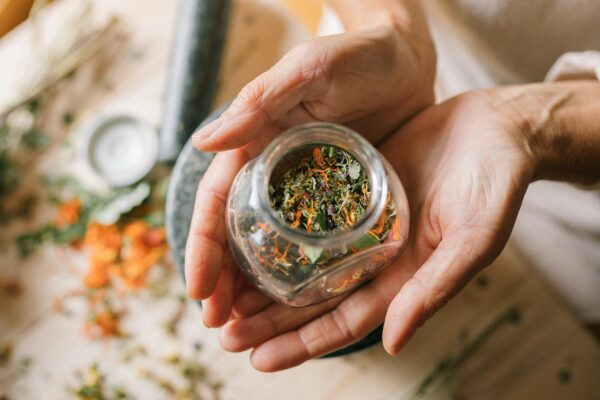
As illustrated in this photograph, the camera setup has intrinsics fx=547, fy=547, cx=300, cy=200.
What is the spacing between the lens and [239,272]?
31.4 inches

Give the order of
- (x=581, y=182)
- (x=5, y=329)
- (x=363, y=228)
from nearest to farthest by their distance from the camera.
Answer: (x=363, y=228) → (x=581, y=182) → (x=5, y=329)

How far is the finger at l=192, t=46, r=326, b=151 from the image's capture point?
682mm

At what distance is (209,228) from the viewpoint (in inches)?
29.0

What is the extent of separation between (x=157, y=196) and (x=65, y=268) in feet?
0.68

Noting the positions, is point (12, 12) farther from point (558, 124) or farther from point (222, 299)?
point (558, 124)

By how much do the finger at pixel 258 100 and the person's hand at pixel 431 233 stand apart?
213 mm

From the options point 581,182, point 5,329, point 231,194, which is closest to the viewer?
point 231,194

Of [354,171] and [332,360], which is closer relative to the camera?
[354,171]

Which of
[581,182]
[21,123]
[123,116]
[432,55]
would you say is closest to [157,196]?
[123,116]

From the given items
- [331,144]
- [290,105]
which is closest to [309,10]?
[290,105]

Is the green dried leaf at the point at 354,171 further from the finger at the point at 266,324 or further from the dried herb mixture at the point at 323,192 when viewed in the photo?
the finger at the point at 266,324

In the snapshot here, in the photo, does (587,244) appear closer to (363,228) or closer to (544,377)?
(544,377)

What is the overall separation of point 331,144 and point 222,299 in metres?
0.27

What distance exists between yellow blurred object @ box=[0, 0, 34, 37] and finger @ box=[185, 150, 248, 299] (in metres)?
0.77
